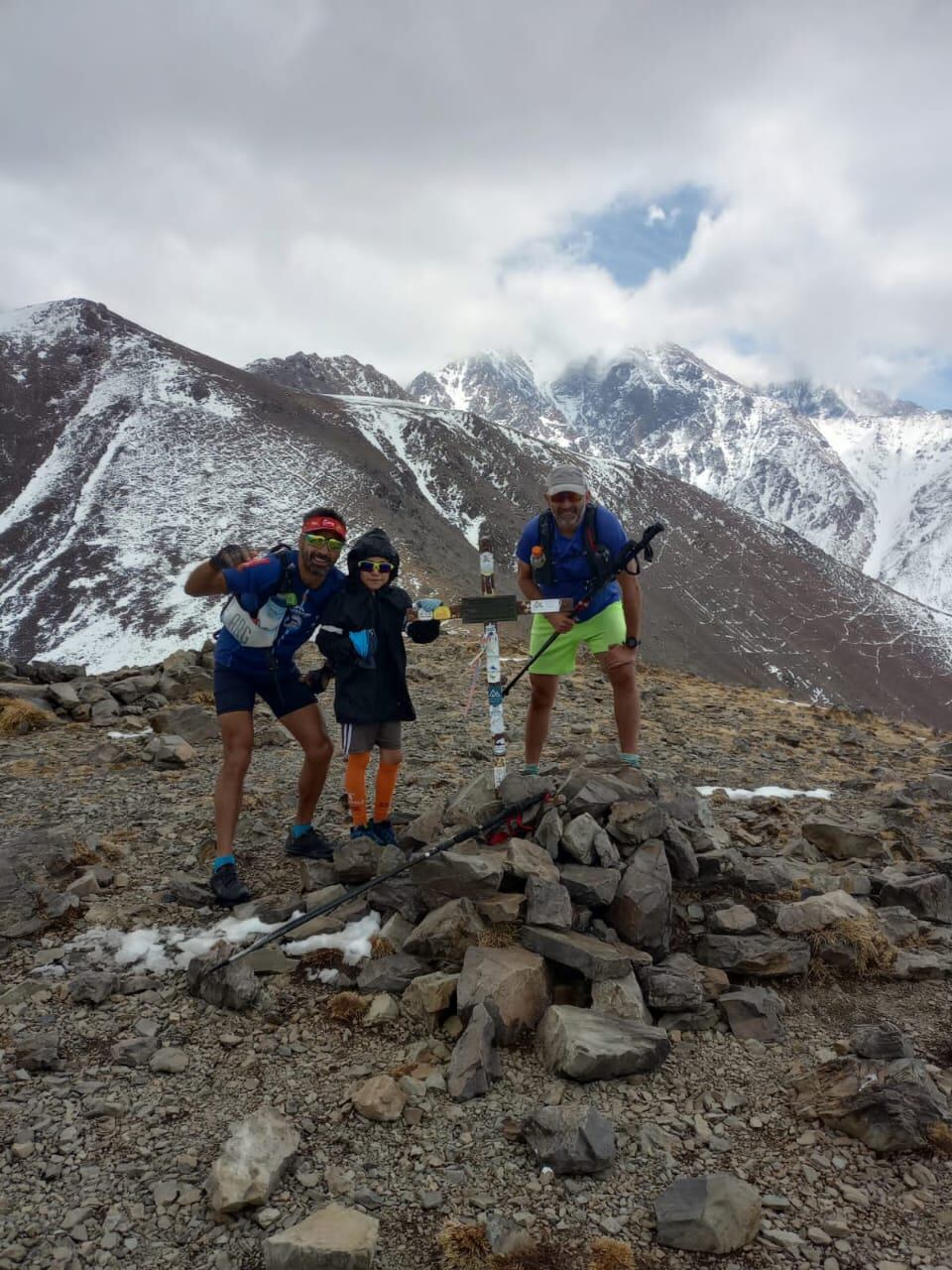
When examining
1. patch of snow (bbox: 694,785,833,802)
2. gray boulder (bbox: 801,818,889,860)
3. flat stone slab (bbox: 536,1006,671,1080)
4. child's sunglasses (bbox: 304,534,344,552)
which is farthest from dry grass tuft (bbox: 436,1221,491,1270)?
patch of snow (bbox: 694,785,833,802)

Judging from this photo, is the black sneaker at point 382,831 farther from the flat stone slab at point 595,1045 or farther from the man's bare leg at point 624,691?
the flat stone slab at point 595,1045

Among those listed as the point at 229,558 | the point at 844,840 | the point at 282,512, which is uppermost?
the point at 282,512

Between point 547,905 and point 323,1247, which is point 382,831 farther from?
point 323,1247

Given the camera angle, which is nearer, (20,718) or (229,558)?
(229,558)

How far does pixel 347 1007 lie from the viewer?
4719 mm

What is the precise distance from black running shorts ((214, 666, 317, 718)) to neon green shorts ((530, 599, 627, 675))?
225cm

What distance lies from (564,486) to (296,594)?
8.55ft

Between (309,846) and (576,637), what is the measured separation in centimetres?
323

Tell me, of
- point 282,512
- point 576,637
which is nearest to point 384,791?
point 576,637

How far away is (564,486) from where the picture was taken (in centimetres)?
665

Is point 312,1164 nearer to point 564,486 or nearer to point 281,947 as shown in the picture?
point 281,947

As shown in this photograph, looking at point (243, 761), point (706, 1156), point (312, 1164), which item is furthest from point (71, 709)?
point (706, 1156)

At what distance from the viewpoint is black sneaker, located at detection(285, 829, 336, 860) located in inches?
266

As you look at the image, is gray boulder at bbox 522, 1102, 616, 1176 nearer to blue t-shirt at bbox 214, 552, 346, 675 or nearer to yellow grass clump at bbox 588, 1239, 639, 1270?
yellow grass clump at bbox 588, 1239, 639, 1270
